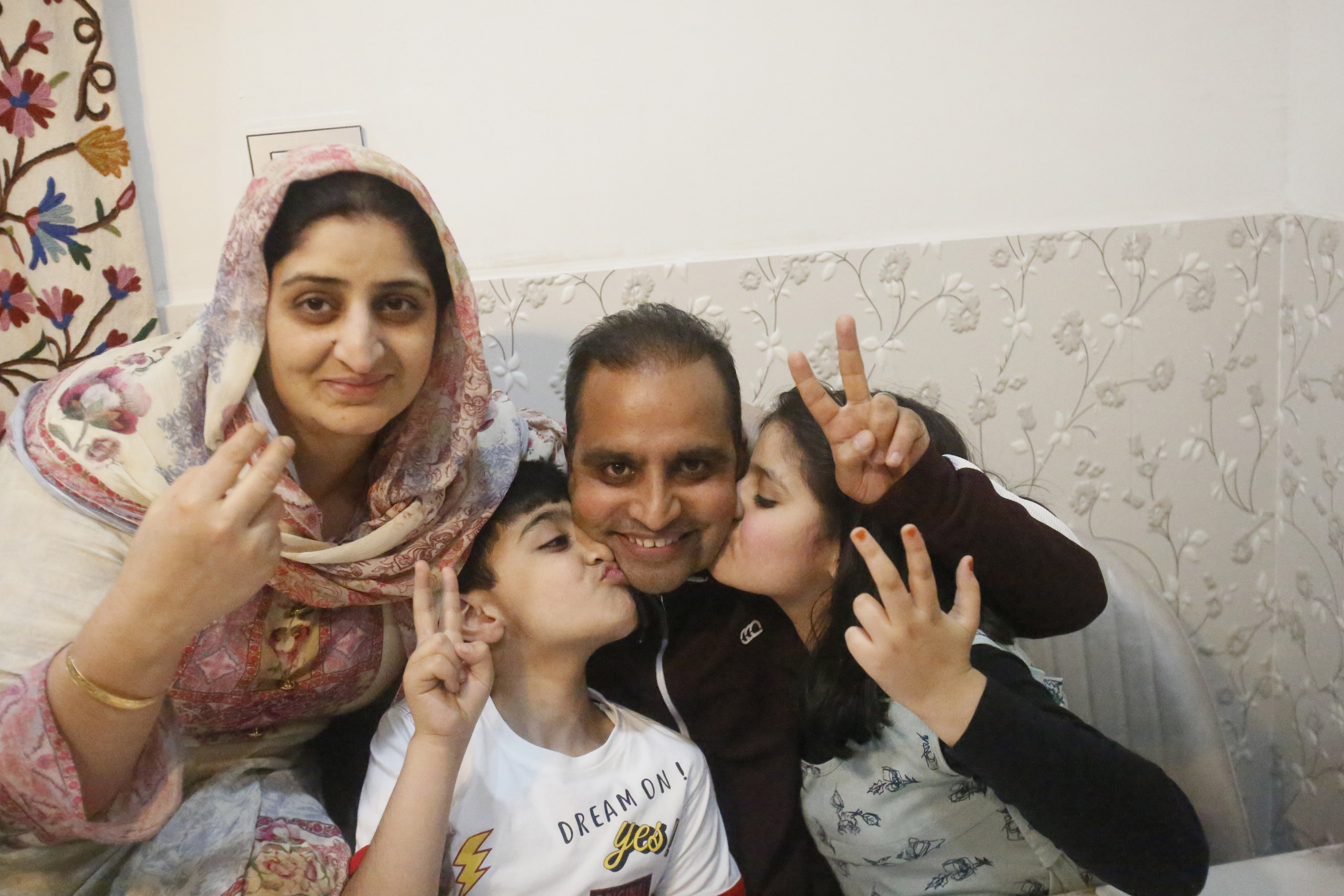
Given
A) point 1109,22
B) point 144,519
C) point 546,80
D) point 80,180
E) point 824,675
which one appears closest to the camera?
point 144,519

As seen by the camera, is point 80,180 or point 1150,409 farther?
point 1150,409

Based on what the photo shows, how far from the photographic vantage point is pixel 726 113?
1746mm

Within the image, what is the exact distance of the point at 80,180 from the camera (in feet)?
5.16

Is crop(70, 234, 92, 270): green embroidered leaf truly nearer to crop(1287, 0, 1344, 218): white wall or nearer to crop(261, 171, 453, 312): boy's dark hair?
crop(261, 171, 453, 312): boy's dark hair

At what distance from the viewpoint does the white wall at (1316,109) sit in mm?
1752

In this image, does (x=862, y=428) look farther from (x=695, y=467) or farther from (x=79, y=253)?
(x=79, y=253)

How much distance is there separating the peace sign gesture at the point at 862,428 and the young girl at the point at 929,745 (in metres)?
0.01

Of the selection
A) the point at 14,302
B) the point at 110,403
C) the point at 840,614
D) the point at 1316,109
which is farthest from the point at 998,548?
the point at 14,302

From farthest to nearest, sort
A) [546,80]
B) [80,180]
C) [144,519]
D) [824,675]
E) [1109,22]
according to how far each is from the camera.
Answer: [1109,22] → [546,80] → [80,180] → [824,675] → [144,519]

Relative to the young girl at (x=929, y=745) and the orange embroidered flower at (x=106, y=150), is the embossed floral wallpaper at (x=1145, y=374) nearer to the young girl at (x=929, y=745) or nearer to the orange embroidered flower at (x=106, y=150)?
the young girl at (x=929, y=745)

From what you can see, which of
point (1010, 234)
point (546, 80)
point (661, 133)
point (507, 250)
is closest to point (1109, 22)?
point (1010, 234)

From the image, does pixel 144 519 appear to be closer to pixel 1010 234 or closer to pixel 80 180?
pixel 80 180

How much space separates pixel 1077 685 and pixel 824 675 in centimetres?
58

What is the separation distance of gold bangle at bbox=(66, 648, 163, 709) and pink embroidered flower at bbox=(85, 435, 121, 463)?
9.7 inches
